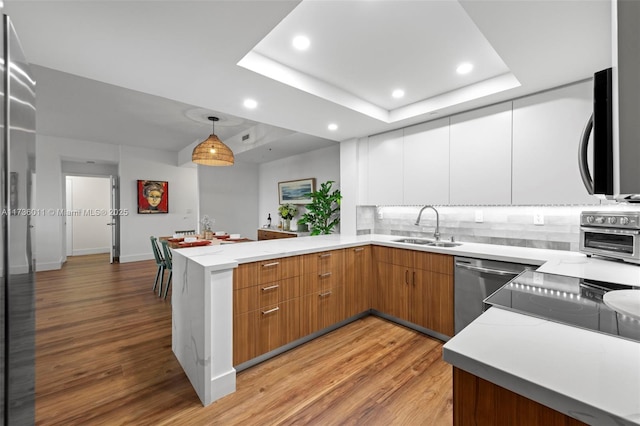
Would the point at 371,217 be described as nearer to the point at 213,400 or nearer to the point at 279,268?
the point at 279,268

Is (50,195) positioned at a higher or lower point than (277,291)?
higher

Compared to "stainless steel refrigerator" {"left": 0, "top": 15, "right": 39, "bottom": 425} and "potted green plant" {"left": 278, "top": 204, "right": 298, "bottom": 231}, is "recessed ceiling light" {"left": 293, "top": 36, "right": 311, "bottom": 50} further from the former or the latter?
"potted green plant" {"left": 278, "top": 204, "right": 298, "bottom": 231}

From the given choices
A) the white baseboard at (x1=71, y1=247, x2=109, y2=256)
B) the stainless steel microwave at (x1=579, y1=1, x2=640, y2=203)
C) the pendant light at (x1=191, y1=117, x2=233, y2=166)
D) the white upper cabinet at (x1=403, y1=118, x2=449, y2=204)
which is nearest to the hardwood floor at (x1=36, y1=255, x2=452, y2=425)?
the white upper cabinet at (x1=403, y1=118, x2=449, y2=204)

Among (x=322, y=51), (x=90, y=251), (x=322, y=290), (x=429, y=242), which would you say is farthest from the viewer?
(x=90, y=251)

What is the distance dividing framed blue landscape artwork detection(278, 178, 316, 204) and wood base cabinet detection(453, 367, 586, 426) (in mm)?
4813

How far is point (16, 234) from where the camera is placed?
915 millimetres

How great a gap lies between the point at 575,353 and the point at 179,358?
8.21ft

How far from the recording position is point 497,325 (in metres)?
0.80

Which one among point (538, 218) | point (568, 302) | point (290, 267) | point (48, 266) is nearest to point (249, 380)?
point (290, 267)

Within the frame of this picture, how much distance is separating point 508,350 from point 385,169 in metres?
2.99

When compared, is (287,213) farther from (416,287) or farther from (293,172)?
(416,287)

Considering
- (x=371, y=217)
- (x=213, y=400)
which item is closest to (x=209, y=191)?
(x=371, y=217)

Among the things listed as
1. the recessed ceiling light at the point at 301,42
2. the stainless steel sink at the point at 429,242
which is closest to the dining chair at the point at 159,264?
the stainless steel sink at the point at 429,242

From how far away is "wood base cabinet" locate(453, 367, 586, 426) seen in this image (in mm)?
534
